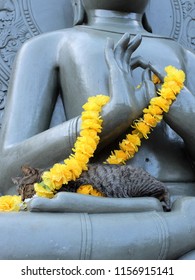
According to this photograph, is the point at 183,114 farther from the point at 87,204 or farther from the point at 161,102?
the point at 87,204

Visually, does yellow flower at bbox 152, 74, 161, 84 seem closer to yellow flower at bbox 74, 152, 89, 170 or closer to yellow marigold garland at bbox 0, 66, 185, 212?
yellow marigold garland at bbox 0, 66, 185, 212

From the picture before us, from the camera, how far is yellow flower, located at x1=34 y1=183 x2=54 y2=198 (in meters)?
1.69

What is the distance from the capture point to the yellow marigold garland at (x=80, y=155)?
1.71 metres

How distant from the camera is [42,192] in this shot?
169 cm

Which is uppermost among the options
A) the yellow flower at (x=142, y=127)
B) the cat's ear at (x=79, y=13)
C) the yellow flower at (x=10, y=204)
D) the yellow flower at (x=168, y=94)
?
the cat's ear at (x=79, y=13)

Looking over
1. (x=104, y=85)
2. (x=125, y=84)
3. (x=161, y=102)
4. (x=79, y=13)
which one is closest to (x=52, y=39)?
(x=79, y=13)

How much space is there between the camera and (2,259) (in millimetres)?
1449

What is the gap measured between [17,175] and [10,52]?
725 mm

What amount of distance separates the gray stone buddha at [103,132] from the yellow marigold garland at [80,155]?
0.04 m

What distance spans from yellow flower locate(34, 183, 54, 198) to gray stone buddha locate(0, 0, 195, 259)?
0.11m

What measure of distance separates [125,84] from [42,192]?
48 centimetres

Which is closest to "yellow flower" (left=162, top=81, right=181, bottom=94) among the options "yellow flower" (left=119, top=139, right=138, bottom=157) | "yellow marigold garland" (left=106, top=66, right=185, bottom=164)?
"yellow marigold garland" (left=106, top=66, right=185, bottom=164)

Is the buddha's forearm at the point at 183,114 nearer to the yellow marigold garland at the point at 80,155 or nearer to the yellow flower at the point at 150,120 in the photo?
the yellow flower at the point at 150,120

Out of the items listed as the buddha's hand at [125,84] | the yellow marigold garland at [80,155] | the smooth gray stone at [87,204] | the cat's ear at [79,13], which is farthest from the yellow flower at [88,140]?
the cat's ear at [79,13]
